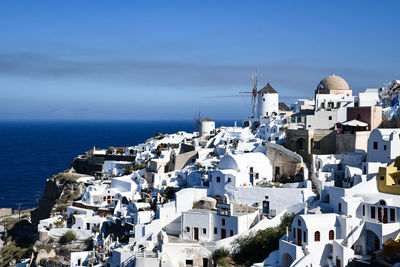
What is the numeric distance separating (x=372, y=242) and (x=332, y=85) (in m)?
27.5

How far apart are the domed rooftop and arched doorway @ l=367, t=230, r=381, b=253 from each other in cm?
2654

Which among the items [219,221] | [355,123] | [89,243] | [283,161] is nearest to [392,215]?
[219,221]

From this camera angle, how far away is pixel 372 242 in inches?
1143

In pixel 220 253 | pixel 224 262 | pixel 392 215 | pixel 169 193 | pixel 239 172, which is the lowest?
pixel 224 262

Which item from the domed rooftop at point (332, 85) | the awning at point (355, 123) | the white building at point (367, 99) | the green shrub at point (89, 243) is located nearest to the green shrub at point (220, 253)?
the green shrub at point (89, 243)

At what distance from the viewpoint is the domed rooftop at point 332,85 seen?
5353 centimetres

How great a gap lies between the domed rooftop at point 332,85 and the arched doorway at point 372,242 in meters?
26.5

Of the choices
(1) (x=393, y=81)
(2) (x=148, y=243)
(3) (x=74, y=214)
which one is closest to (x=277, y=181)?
(2) (x=148, y=243)

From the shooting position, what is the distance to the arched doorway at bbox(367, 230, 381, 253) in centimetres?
2866

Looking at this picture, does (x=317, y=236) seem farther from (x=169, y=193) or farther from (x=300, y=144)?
(x=169, y=193)

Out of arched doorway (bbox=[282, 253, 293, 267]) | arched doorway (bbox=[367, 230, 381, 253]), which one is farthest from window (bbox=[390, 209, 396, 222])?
arched doorway (bbox=[282, 253, 293, 267])

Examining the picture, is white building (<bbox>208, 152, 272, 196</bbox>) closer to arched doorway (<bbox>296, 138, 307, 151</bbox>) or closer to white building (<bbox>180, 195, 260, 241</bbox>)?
white building (<bbox>180, 195, 260, 241</bbox>)

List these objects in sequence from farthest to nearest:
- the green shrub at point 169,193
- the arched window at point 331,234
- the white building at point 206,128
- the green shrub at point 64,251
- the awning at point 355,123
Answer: the white building at point 206,128 → the green shrub at point 169,193 → the awning at point 355,123 → the green shrub at point 64,251 → the arched window at point 331,234

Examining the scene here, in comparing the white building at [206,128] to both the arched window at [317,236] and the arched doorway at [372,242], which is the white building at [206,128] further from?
the arched doorway at [372,242]
